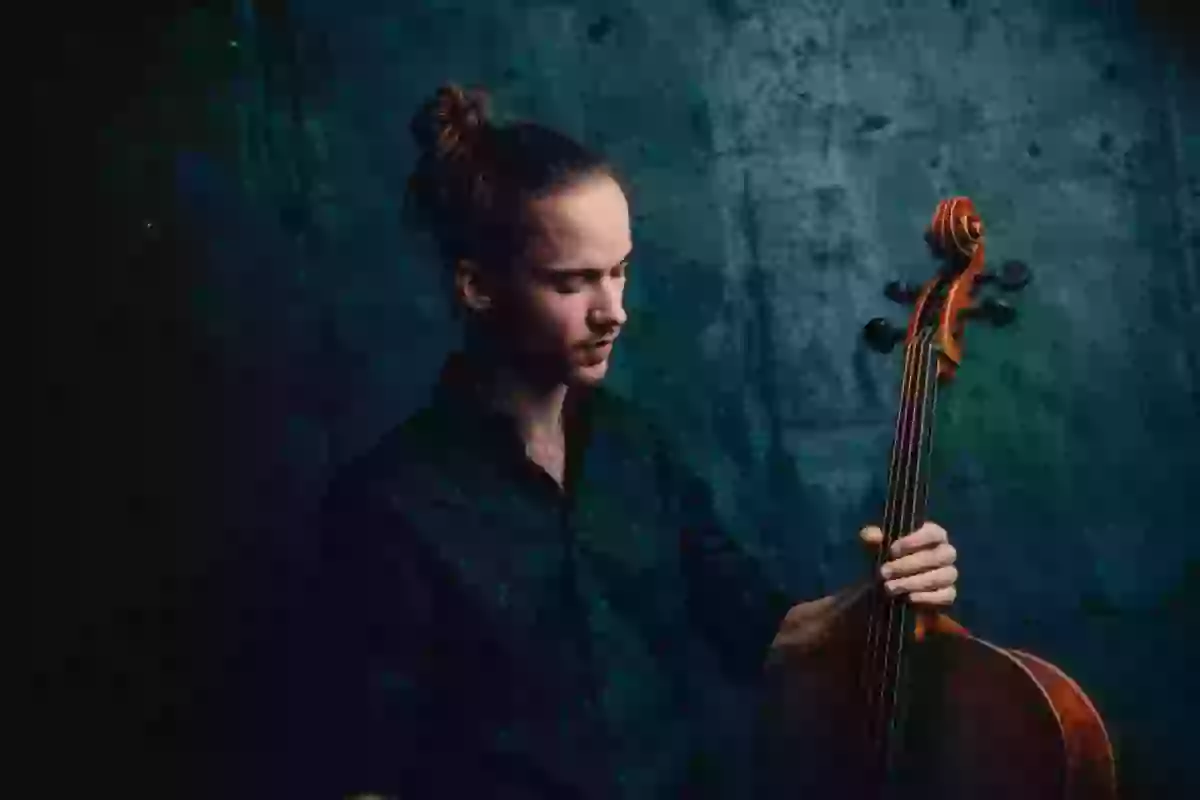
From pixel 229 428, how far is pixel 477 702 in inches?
21.2

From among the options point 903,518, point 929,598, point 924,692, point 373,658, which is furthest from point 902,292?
point 373,658

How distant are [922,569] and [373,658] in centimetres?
75

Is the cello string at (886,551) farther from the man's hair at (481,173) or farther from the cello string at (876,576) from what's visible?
the man's hair at (481,173)

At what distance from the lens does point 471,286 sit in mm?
1800

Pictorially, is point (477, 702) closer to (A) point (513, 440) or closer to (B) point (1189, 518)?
(A) point (513, 440)

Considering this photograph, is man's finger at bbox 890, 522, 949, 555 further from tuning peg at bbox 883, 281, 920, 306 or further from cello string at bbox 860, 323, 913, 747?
tuning peg at bbox 883, 281, 920, 306

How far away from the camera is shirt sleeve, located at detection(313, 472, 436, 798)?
1647 millimetres

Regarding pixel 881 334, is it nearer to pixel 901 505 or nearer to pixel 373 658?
pixel 901 505

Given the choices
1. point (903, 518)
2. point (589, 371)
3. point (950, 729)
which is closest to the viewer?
Result: point (950, 729)

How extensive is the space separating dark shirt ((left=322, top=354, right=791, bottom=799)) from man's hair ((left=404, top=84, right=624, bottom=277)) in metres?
0.19

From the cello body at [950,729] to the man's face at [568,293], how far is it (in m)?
0.54

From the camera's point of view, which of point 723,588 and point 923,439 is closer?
point 923,439

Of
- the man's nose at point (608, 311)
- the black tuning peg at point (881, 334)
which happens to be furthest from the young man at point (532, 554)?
the black tuning peg at point (881, 334)

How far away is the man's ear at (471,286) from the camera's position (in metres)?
1.79
